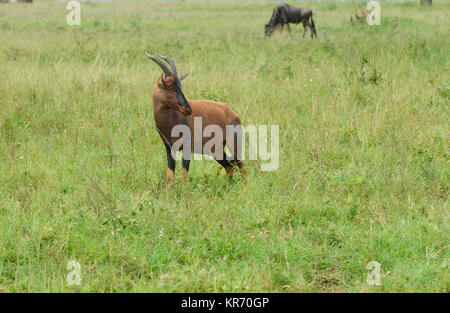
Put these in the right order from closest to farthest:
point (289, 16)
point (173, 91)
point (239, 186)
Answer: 1. point (173, 91)
2. point (239, 186)
3. point (289, 16)

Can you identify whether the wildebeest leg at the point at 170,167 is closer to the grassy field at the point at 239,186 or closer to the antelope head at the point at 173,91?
the grassy field at the point at 239,186

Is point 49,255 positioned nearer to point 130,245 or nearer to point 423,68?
point 130,245

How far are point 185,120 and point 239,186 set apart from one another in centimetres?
84

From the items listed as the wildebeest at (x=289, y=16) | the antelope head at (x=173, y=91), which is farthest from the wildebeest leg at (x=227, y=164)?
the wildebeest at (x=289, y=16)

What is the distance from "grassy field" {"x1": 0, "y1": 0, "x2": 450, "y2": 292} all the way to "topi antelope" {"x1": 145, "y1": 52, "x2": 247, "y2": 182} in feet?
0.94

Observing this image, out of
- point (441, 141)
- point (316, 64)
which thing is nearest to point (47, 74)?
point (316, 64)

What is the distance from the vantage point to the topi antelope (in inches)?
171

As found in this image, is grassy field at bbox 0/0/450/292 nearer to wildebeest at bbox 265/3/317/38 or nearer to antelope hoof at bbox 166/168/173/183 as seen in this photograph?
antelope hoof at bbox 166/168/173/183

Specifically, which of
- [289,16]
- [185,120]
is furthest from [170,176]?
[289,16]

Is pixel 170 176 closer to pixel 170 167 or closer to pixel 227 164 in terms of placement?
pixel 170 167

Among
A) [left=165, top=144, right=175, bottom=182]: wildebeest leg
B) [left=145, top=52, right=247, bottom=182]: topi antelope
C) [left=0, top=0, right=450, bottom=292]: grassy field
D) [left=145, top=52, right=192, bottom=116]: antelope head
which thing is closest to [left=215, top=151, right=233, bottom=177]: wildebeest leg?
[left=145, top=52, right=247, bottom=182]: topi antelope

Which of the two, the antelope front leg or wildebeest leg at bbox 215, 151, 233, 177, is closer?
the antelope front leg

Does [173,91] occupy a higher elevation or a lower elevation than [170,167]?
higher

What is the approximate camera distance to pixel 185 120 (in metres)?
4.52
